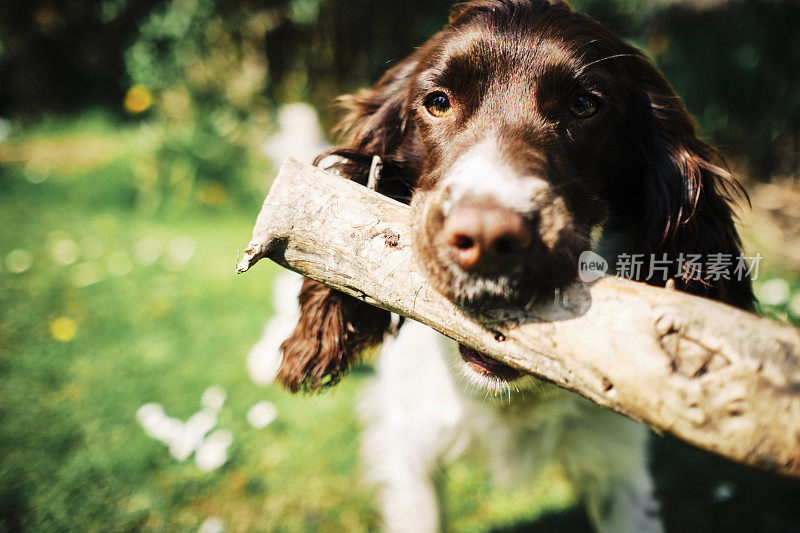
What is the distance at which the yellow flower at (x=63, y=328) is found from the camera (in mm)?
3439

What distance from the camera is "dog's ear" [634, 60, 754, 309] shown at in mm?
1676

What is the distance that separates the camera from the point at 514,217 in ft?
3.53

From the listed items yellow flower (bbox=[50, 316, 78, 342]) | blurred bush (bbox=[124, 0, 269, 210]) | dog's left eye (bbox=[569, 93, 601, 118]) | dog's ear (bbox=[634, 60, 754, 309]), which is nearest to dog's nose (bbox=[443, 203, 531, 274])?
dog's left eye (bbox=[569, 93, 601, 118])

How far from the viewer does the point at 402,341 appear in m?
2.19

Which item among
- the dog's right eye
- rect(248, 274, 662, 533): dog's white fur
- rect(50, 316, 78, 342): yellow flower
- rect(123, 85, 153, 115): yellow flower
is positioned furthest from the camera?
rect(123, 85, 153, 115): yellow flower

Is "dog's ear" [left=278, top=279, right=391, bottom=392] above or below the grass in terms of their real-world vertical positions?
above

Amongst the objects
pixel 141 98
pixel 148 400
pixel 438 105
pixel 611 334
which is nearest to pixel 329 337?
pixel 438 105

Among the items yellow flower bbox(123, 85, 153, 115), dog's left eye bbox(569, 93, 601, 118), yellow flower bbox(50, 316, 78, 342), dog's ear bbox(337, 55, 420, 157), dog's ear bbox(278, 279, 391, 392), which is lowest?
yellow flower bbox(50, 316, 78, 342)

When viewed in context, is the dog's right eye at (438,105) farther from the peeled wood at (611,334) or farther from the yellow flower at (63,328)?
the yellow flower at (63,328)

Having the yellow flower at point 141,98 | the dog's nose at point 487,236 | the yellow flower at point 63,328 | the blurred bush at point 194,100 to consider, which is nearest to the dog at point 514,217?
the dog's nose at point 487,236

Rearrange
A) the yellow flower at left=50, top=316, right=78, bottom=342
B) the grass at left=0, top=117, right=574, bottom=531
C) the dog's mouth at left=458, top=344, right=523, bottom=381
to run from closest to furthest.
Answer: the dog's mouth at left=458, top=344, right=523, bottom=381 → the grass at left=0, top=117, right=574, bottom=531 → the yellow flower at left=50, top=316, right=78, bottom=342

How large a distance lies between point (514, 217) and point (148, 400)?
2756mm

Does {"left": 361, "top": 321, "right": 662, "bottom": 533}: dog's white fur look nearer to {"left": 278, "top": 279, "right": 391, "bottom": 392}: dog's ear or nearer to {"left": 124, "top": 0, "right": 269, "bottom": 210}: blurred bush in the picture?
{"left": 278, "top": 279, "right": 391, "bottom": 392}: dog's ear

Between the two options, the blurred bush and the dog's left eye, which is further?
the blurred bush
